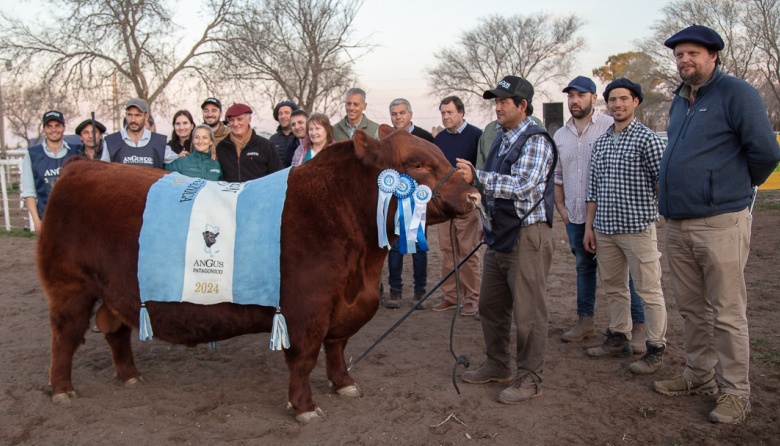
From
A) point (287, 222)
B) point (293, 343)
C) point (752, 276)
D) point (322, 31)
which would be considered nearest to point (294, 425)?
point (293, 343)

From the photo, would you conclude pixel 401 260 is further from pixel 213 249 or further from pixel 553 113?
pixel 553 113

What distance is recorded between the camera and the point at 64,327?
183 inches

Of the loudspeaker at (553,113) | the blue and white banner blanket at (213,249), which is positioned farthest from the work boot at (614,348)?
the loudspeaker at (553,113)

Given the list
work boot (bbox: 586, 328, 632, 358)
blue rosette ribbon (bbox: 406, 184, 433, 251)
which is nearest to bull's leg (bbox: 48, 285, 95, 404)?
blue rosette ribbon (bbox: 406, 184, 433, 251)

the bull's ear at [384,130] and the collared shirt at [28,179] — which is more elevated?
the bull's ear at [384,130]

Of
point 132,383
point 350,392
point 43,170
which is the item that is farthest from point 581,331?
point 43,170

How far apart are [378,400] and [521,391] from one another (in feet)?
3.53

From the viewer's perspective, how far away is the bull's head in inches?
162

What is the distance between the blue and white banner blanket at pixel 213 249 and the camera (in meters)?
4.12

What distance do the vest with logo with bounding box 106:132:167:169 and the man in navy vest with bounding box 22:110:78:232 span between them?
711 millimetres

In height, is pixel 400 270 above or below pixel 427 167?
below

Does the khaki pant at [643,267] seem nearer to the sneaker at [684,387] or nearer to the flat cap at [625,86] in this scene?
the sneaker at [684,387]

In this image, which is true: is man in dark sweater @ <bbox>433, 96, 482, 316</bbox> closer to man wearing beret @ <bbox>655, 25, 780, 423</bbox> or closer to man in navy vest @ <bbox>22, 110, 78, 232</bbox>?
man wearing beret @ <bbox>655, 25, 780, 423</bbox>

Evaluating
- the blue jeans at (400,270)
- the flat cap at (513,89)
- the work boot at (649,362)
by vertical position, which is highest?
the flat cap at (513,89)
